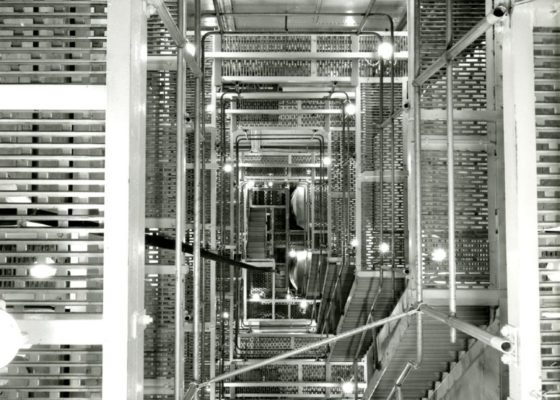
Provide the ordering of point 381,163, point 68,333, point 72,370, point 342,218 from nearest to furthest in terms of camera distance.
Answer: point 68,333 → point 72,370 → point 381,163 → point 342,218

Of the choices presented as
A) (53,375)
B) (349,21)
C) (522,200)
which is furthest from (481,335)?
(349,21)

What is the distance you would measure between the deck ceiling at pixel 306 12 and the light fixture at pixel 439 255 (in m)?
3.48

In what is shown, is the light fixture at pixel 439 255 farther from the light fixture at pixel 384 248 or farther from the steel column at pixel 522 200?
the light fixture at pixel 384 248

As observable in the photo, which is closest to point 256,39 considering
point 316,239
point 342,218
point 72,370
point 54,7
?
point 342,218

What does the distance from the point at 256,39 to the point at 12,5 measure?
11.8 feet

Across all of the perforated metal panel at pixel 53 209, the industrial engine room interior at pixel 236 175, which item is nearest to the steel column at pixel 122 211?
the industrial engine room interior at pixel 236 175

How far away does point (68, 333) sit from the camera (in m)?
1.31

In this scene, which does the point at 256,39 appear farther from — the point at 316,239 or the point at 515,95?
the point at 316,239

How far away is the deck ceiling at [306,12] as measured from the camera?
239 inches

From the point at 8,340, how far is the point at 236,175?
5689mm

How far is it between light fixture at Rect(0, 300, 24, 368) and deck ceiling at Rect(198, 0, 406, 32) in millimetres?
4851

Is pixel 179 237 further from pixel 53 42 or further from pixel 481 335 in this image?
pixel 481 335

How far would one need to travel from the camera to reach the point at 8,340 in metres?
1.08

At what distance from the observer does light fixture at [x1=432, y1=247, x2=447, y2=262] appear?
3.09 meters
